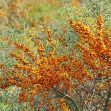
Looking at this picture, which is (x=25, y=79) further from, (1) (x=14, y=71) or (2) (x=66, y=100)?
(2) (x=66, y=100)

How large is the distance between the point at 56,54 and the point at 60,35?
880 millimetres

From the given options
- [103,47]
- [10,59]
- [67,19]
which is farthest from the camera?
[10,59]

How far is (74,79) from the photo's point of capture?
17531mm

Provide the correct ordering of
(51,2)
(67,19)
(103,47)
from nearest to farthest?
(103,47) → (67,19) → (51,2)

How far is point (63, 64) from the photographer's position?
1747 cm

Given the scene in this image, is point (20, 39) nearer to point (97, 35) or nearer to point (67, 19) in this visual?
point (67, 19)

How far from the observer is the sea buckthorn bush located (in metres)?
16.6

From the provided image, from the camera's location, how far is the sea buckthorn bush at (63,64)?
1661 centimetres

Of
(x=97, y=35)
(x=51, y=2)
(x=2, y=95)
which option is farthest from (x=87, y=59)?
(x=51, y=2)

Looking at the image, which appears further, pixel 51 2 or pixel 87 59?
pixel 51 2

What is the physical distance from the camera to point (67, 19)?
56.0 feet

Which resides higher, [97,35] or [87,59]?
[97,35]

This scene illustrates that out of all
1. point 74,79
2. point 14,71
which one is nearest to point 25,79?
point 14,71

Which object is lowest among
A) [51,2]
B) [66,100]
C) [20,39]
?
[51,2]
